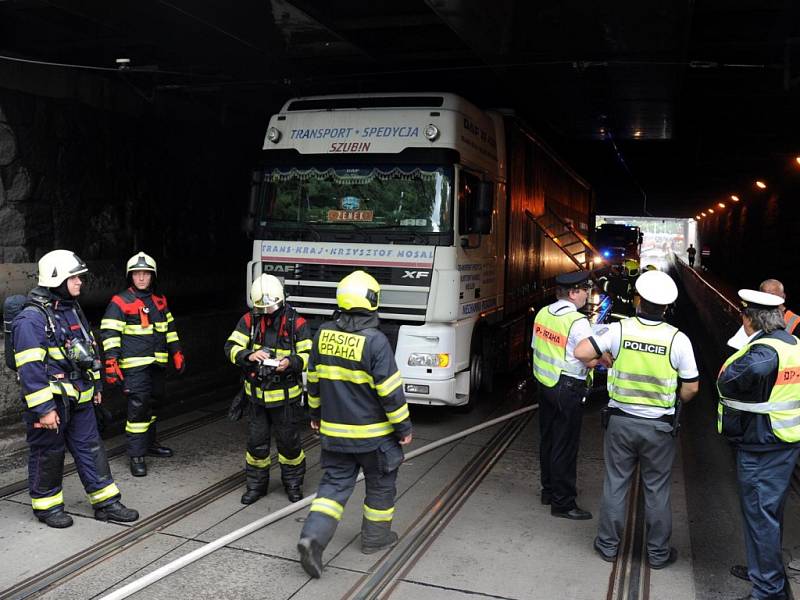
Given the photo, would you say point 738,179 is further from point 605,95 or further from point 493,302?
point 493,302

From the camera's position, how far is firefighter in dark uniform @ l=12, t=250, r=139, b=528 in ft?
17.6

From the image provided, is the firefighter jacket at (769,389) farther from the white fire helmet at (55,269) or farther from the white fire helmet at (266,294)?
the white fire helmet at (55,269)

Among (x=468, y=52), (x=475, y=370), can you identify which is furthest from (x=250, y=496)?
(x=468, y=52)

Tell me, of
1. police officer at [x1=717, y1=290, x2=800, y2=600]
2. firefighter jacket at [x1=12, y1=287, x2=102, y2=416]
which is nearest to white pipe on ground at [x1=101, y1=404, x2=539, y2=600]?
firefighter jacket at [x1=12, y1=287, x2=102, y2=416]

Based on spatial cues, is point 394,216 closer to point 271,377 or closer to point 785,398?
point 271,377

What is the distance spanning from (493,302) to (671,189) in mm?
27638

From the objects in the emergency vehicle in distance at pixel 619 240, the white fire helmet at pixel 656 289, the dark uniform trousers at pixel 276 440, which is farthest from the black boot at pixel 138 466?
the emergency vehicle in distance at pixel 619 240

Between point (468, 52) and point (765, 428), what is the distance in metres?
9.20

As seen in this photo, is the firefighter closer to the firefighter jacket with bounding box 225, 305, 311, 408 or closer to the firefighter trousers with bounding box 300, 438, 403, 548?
the firefighter jacket with bounding box 225, 305, 311, 408

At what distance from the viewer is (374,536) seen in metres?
5.21

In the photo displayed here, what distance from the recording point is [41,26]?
35.5ft

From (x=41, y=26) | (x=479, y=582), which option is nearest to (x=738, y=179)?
(x=41, y=26)

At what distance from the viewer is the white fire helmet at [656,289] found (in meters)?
5.00

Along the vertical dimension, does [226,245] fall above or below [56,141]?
below
